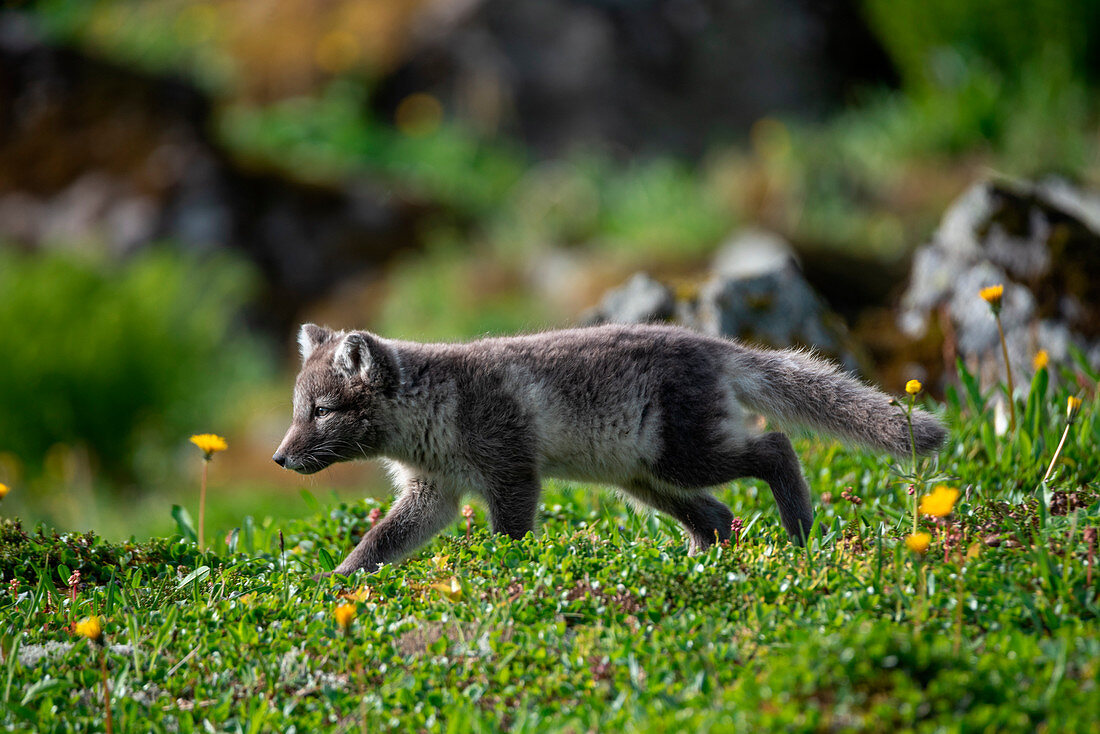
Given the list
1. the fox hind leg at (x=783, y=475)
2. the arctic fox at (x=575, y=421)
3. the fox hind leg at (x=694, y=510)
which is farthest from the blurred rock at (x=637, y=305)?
the fox hind leg at (x=783, y=475)

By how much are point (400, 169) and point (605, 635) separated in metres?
12.0

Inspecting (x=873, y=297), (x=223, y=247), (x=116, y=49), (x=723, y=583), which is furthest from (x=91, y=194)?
(x=723, y=583)

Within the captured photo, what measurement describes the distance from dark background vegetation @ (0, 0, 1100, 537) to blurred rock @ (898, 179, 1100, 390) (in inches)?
67.2

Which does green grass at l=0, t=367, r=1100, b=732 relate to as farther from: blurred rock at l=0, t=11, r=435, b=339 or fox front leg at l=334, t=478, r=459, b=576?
A: blurred rock at l=0, t=11, r=435, b=339

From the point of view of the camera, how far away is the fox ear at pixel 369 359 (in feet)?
16.9

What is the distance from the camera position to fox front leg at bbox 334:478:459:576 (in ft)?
15.8

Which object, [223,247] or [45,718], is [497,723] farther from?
[223,247]

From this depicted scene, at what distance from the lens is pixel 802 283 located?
7.65m

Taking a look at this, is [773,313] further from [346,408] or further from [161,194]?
[161,194]

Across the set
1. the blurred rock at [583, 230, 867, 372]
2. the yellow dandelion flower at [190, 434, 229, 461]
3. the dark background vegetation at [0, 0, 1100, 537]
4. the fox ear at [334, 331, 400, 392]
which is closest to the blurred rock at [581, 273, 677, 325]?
the blurred rock at [583, 230, 867, 372]

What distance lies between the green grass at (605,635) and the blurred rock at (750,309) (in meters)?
2.58

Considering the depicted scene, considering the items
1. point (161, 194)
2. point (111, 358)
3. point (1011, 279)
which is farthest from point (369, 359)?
point (161, 194)

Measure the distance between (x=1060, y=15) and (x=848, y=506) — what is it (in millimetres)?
10740

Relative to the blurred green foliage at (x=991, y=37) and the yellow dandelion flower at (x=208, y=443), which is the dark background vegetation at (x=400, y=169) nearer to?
the blurred green foliage at (x=991, y=37)
